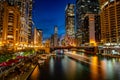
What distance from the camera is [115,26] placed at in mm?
160500

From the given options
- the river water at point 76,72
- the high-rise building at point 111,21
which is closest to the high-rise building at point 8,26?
the river water at point 76,72

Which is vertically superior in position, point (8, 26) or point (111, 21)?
point (111, 21)

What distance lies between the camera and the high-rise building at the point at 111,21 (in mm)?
158375

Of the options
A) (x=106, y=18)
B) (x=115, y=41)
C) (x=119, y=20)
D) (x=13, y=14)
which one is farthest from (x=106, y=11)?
(x=13, y=14)

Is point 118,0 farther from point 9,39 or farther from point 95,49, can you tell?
point 9,39

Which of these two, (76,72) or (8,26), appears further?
(8,26)

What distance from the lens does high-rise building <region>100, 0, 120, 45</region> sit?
520 ft

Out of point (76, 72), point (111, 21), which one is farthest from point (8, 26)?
point (76, 72)

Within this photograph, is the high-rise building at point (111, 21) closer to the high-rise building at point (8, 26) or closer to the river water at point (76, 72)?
the high-rise building at point (8, 26)

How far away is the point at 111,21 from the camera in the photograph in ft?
536

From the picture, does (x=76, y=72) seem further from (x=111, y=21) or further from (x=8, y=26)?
(x=111, y=21)

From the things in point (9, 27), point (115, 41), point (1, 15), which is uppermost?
point (1, 15)

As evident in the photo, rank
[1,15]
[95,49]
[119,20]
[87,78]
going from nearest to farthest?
[87,78] → [1,15] → [119,20] → [95,49]

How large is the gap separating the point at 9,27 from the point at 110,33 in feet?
311
